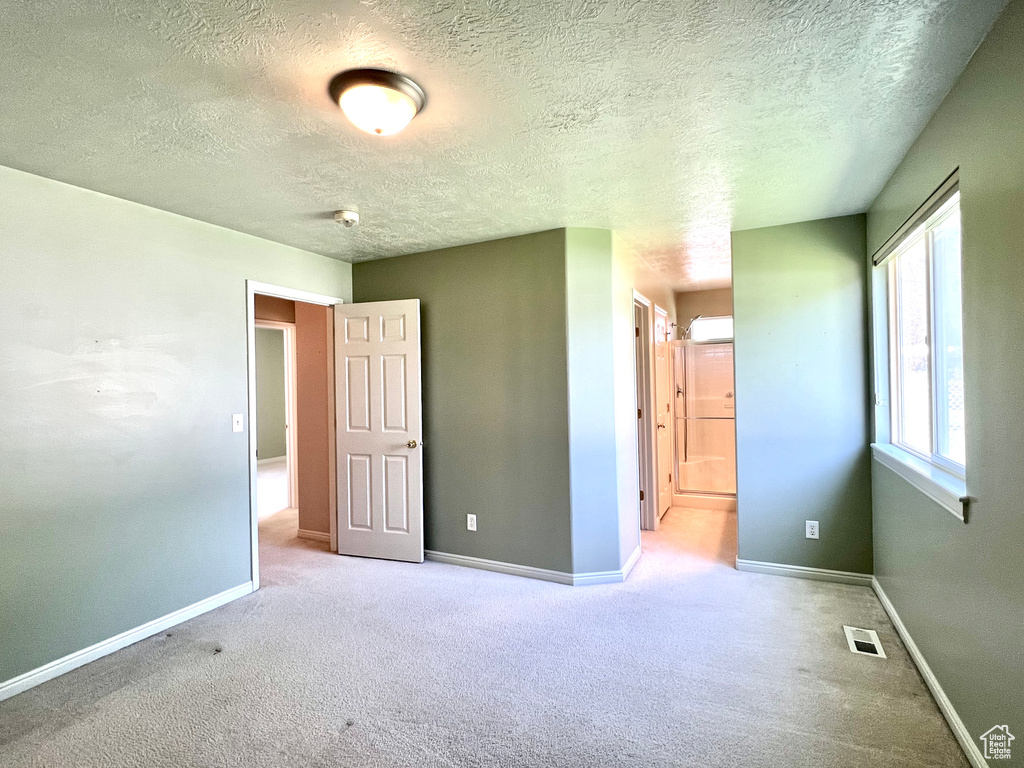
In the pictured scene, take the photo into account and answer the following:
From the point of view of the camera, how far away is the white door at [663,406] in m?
4.93

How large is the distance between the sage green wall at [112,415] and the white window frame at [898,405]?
3.64 metres

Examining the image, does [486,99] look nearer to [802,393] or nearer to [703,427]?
[802,393]

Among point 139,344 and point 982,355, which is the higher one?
point 139,344

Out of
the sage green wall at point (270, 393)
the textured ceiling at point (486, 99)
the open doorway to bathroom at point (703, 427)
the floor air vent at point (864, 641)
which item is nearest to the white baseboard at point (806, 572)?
the floor air vent at point (864, 641)

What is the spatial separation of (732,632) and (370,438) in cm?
271

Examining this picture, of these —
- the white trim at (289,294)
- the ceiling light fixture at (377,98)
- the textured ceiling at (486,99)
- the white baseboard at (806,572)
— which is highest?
the textured ceiling at (486,99)

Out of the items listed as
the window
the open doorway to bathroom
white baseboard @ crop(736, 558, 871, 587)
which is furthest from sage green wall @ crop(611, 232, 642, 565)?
the open doorway to bathroom

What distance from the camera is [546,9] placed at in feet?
4.56

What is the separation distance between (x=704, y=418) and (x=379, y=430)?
345 cm

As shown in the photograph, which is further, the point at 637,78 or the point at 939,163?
the point at 939,163

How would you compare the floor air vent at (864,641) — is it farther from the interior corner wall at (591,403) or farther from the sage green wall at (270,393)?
the sage green wall at (270,393)

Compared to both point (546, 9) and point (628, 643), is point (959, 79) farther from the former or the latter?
point (628, 643)

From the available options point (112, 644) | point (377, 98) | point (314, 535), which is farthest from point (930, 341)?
point (314, 535)

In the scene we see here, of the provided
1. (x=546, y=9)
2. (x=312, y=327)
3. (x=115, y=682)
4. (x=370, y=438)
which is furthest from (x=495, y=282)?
(x=115, y=682)
